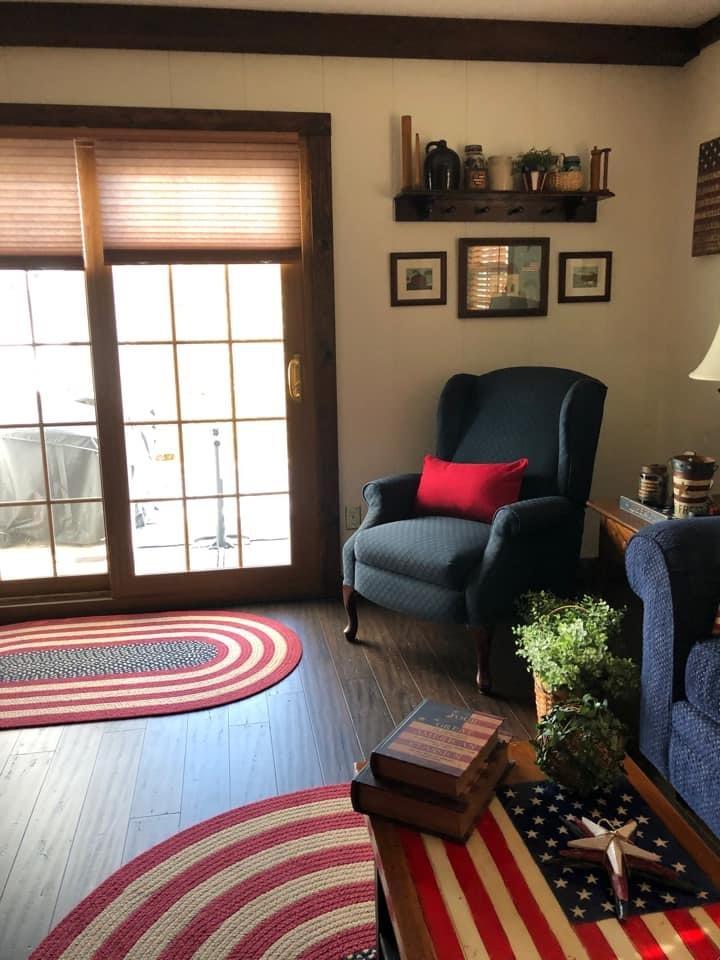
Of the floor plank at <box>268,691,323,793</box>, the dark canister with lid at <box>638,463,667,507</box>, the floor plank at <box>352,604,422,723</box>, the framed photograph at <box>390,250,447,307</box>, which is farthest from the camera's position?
A: the framed photograph at <box>390,250,447,307</box>

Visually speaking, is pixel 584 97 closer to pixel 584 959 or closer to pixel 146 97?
pixel 146 97

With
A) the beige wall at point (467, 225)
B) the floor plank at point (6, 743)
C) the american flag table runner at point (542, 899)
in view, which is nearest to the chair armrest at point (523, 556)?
the beige wall at point (467, 225)

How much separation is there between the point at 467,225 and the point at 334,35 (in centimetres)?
93

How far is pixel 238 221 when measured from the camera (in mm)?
3211

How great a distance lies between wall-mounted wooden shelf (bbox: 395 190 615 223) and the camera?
3.26 m

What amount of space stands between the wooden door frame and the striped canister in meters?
1.49

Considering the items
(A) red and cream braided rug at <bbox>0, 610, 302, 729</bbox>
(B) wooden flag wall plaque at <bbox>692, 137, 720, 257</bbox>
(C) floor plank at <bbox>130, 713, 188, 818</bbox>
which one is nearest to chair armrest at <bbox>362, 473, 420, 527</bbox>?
(A) red and cream braided rug at <bbox>0, 610, 302, 729</bbox>

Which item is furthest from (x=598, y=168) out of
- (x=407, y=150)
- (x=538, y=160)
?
(x=407, y=150)

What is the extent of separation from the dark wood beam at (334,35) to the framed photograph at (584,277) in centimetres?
82

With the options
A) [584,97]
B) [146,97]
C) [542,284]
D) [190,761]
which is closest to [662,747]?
[190,761]

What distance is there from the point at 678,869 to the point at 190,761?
1.47 metres

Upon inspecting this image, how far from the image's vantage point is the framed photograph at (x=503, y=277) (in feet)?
11.1

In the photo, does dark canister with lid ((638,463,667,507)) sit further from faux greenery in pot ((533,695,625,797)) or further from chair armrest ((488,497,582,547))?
faux greenery in pot ((533,695,625,797))

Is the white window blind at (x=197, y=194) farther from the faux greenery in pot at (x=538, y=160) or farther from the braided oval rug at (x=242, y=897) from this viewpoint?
the braided oval rug at (x=242, y=897)
